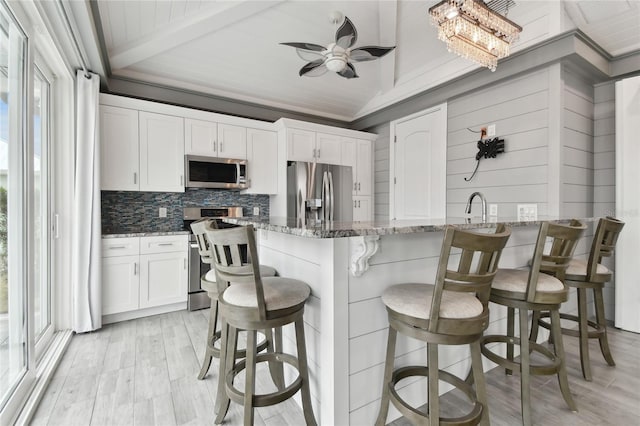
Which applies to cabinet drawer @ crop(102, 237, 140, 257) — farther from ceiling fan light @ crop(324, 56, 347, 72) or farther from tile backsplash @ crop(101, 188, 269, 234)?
ceiling fan light @ crop(324, 56, 347, 72)

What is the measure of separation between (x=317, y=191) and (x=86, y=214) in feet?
8.29

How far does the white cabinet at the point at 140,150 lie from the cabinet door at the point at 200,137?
0.22ft

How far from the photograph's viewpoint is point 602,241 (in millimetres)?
2047

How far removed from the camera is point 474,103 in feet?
11.0

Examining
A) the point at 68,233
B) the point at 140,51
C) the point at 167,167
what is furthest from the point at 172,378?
the point at 140,51

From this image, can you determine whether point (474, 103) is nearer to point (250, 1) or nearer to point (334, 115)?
point (334, 115)

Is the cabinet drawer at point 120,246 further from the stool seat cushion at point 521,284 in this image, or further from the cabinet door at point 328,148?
the stool seat cushion at point 521,284

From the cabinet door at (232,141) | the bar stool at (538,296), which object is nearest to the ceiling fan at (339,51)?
the cabinet door at (232,141)

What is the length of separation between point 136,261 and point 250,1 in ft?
8.89

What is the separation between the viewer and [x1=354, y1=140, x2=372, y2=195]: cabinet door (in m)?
4.67

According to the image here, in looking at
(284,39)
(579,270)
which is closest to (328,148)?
(284,39)

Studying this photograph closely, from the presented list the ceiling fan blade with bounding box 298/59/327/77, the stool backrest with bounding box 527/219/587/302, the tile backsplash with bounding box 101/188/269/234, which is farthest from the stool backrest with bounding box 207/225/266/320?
the tile backsplash with bounding box 101/188/269/234

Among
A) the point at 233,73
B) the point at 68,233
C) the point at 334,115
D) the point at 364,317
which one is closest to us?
the point at 364,317

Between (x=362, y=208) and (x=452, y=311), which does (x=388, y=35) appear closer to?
(x=362, y=208)
